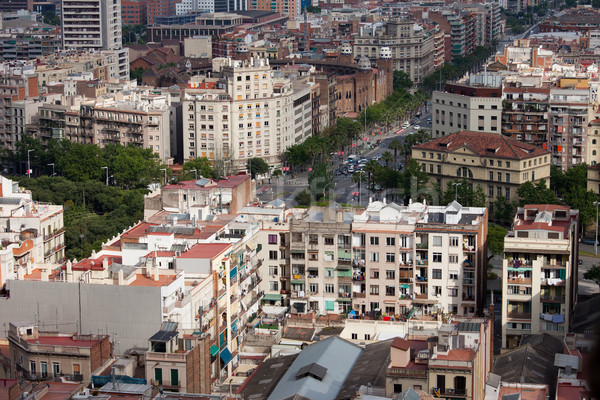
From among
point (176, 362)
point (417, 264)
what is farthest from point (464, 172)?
point (176, 362)

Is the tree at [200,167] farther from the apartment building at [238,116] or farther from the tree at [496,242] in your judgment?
the tree at [496,242]

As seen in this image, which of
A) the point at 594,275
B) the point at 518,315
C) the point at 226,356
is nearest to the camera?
the point at 226,356

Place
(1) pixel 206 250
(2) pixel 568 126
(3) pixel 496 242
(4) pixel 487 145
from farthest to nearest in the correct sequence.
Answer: (2) pixel 568 126
(4) pixel 487 145
(3) pixel 496 242
(1) pixel 206 250

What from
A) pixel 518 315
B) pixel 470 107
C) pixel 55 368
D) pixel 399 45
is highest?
pixel 399 45

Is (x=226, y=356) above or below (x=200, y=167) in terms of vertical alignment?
below

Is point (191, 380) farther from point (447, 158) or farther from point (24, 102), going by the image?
point (24, 102)

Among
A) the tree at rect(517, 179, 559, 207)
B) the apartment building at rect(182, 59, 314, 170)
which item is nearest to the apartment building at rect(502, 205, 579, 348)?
the tree at rect(517, 179, 559, 207)

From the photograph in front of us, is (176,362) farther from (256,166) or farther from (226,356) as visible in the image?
(256,166)

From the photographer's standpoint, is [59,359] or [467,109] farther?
[467,109]
